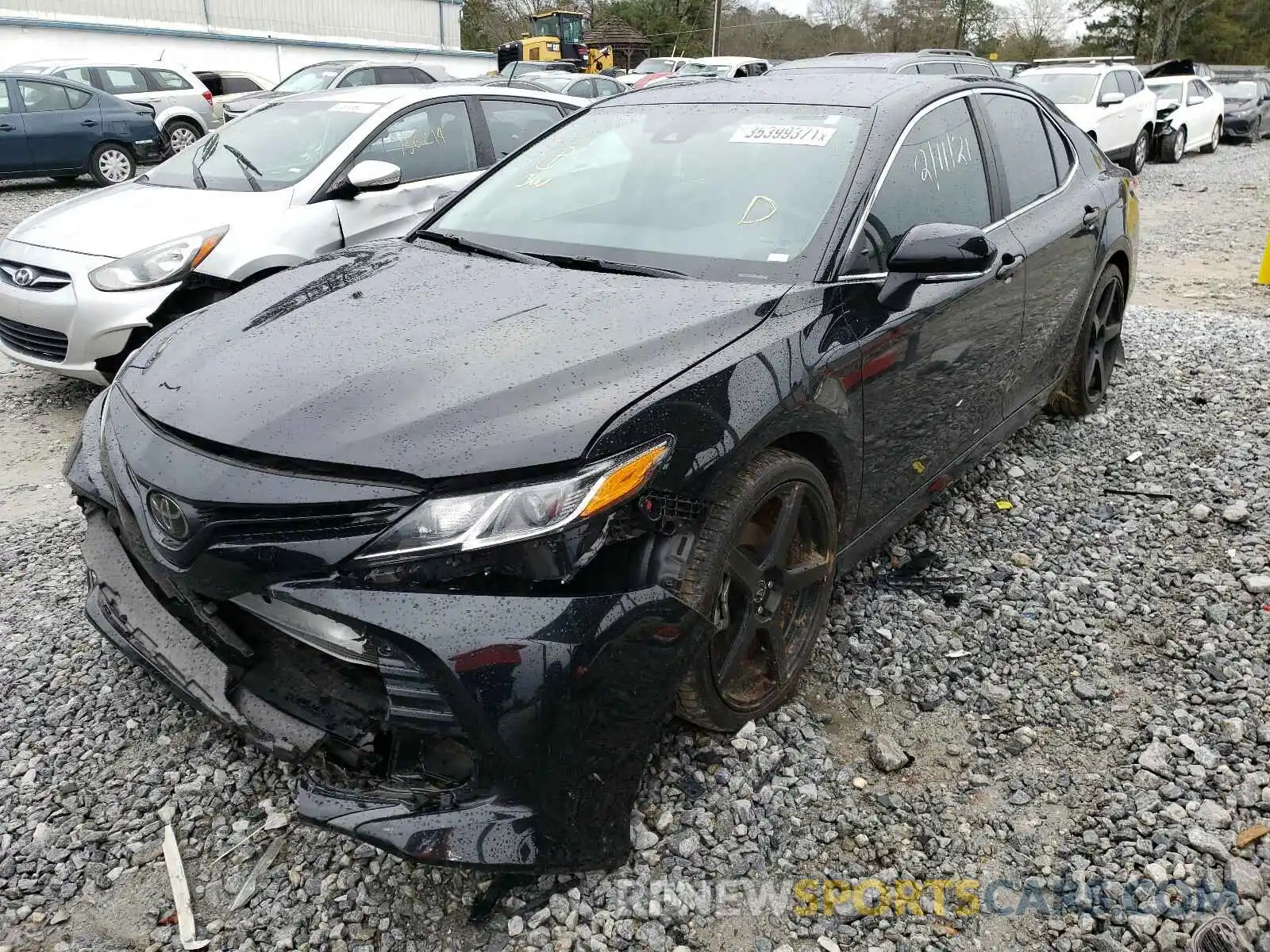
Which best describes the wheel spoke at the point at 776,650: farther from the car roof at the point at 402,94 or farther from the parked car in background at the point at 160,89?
the parked car in background at the point at 160,89

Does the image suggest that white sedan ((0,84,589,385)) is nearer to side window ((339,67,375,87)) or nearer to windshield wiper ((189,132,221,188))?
windshield wiper ((189,132,221,188))

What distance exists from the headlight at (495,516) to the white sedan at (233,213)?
3433mm

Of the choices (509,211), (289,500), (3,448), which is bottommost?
(3,448)

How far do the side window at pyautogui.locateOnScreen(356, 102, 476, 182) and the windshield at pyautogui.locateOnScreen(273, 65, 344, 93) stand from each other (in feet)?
34.4

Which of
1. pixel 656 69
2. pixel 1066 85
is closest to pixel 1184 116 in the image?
pixel 1066 85

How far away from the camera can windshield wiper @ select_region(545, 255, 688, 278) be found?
9.07ft

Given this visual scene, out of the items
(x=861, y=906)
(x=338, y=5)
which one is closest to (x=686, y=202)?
(x=861, y=906)

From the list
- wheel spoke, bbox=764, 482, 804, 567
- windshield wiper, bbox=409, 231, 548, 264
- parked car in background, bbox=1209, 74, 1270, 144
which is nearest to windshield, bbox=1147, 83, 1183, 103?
parked car in background, bbox=1209, 74, 1270, 144

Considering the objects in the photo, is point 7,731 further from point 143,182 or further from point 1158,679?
point 143,182

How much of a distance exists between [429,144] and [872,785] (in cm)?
485

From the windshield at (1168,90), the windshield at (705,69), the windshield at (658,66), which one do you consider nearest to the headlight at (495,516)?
the windshield at (705,69)

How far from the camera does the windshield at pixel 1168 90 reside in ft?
61.2

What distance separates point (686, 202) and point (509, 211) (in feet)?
2.22

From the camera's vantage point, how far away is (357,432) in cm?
202
